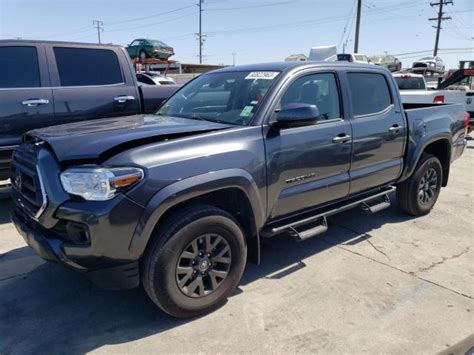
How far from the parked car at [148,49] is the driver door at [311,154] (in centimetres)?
1927

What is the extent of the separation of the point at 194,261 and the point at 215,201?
0.51m

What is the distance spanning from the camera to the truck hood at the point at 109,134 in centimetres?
274

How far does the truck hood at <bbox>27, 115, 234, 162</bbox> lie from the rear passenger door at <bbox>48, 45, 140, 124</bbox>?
6.60 feet

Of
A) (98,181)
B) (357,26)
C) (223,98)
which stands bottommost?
(98,181)

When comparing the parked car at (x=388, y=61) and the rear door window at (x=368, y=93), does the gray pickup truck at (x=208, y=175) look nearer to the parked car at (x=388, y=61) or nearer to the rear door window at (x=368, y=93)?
the rear door window at (x=368, y=93)

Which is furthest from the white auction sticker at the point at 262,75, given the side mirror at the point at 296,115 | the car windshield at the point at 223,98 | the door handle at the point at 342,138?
the door handle at the point at 342,138

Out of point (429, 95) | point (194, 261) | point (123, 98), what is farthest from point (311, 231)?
point (429, 95)

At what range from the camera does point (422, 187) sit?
5.30 metres

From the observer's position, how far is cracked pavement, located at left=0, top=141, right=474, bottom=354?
2.84 m

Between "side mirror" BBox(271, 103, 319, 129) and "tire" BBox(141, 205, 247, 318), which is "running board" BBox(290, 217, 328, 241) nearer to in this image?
"tire" BBox(141, 205, 247, 318)

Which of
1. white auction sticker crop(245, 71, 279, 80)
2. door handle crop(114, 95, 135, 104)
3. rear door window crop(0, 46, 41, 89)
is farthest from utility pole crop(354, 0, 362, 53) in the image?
white auction sticker crop(245, 71, 279, 80)

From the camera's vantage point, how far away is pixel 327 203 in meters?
4.08

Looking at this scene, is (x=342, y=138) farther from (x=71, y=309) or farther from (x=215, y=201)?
(x=71, y=309)

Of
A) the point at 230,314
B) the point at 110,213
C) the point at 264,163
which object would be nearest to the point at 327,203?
the point at 264,163
